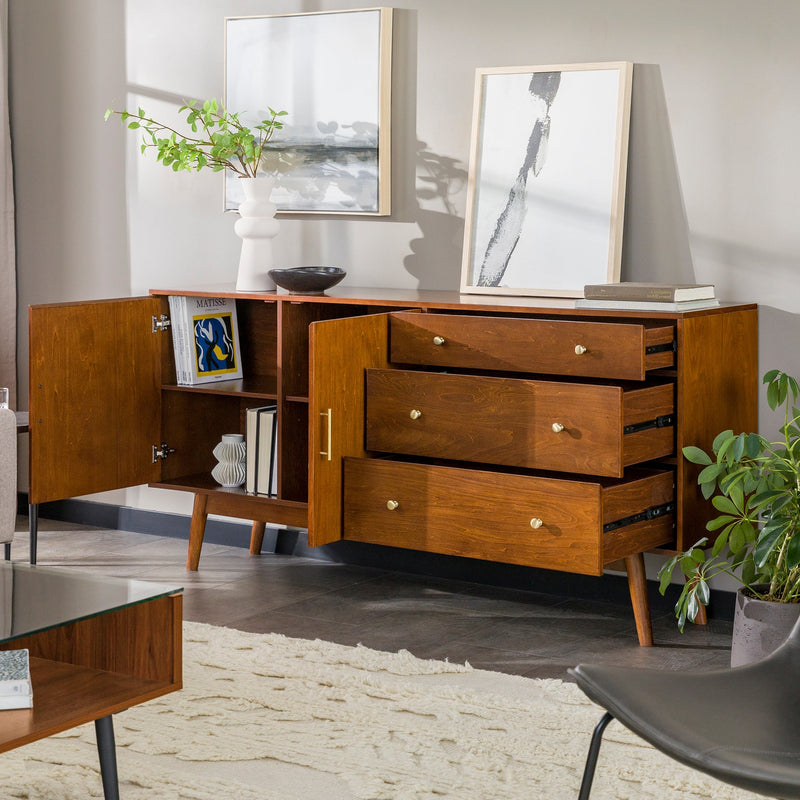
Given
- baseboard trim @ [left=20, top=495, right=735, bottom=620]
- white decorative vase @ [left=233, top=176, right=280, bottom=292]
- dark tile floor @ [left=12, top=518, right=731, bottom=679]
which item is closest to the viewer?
dark tile floor @ [left=12, top=518, right=731, bottom=679]

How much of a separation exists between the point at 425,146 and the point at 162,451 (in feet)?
3.79

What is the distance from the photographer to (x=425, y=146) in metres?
3.55

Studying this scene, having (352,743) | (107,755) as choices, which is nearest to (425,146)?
(352,743)

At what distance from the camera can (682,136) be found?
3.14 m

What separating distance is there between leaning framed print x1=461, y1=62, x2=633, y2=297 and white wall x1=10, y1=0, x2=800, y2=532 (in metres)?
0.06

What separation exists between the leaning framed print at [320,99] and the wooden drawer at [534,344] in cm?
65

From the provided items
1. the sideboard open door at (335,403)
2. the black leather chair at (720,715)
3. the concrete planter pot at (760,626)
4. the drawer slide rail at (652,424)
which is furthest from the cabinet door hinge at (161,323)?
the black leather chair at (720,715)

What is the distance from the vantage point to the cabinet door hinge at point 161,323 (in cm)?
362

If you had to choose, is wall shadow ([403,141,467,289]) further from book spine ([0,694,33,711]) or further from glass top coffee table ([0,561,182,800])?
book spine ([0,694,33,711])

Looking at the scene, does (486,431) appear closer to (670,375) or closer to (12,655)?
(670,375)

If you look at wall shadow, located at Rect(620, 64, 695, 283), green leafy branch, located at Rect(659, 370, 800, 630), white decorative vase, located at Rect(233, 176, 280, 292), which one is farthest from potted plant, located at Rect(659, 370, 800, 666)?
white decorative vase, located at Rect(233, 176, 280, 292)

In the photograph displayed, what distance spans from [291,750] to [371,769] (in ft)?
0.56

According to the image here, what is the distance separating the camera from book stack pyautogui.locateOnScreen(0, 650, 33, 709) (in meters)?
1.82

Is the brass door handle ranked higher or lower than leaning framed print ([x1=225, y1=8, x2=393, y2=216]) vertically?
lower
